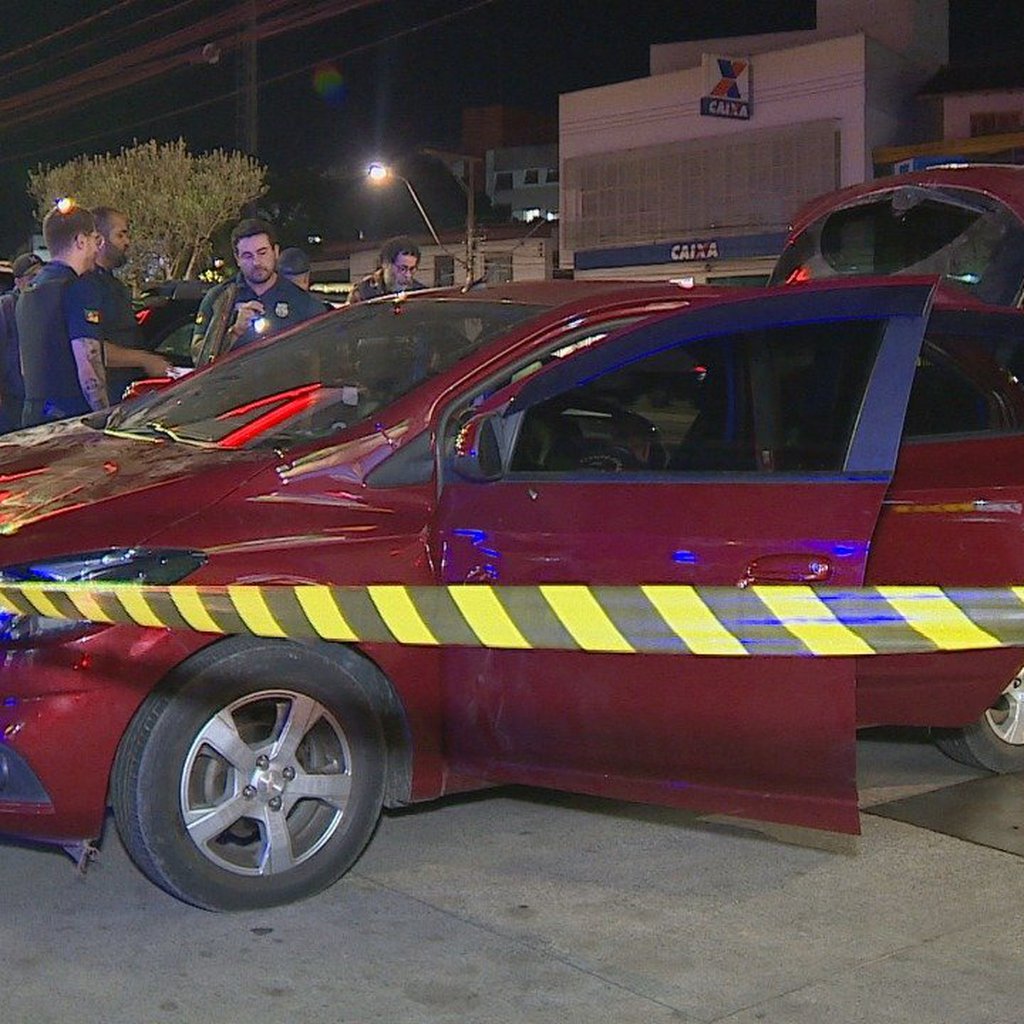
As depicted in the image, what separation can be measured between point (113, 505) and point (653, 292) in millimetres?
1721

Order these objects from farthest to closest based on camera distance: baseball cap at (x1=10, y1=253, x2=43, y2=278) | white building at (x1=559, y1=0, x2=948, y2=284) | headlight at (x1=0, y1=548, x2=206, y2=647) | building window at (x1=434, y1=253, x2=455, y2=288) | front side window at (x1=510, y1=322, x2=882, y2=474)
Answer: building window at (x1=434, y1=253, x2=455, y2=288) < white building at (x1=559, y1=0, x2=948, y2=284) < baseball cap at (x1=10, y1=253, x2=43, y2=278) < front side window at (x1=510, y1=322, x2=882, y2=474) < headlight at (x1=0, y1=548, x2=206, y2=647)

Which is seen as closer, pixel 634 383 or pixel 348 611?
pixel 348 611

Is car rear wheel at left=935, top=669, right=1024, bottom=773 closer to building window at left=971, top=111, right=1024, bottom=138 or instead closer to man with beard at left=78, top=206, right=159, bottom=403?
man with beard at left=78, top=206, right=159, bottom=403

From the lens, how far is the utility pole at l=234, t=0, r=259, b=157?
1978 cm

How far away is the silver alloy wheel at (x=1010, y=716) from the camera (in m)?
5.42

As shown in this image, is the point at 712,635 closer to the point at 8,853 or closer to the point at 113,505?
the point at 113,505

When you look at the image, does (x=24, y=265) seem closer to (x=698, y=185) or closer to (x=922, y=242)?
(x=922, y=242)

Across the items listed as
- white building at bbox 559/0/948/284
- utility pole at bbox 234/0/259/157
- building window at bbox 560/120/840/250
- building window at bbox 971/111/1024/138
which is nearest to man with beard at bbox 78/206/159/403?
utility pole at bbox 234/0/259/157

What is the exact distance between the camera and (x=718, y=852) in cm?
465

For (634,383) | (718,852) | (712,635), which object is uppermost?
(634,383)

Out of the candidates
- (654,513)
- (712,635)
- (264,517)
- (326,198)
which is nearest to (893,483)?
(654,513)

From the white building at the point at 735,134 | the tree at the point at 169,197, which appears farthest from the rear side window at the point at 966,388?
the tree at the point at 169,197

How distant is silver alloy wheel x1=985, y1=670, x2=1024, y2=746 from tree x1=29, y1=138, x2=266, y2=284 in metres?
42.0

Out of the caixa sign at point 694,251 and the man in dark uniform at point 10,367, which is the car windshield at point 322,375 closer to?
the man in dark uniform at point 10,367
